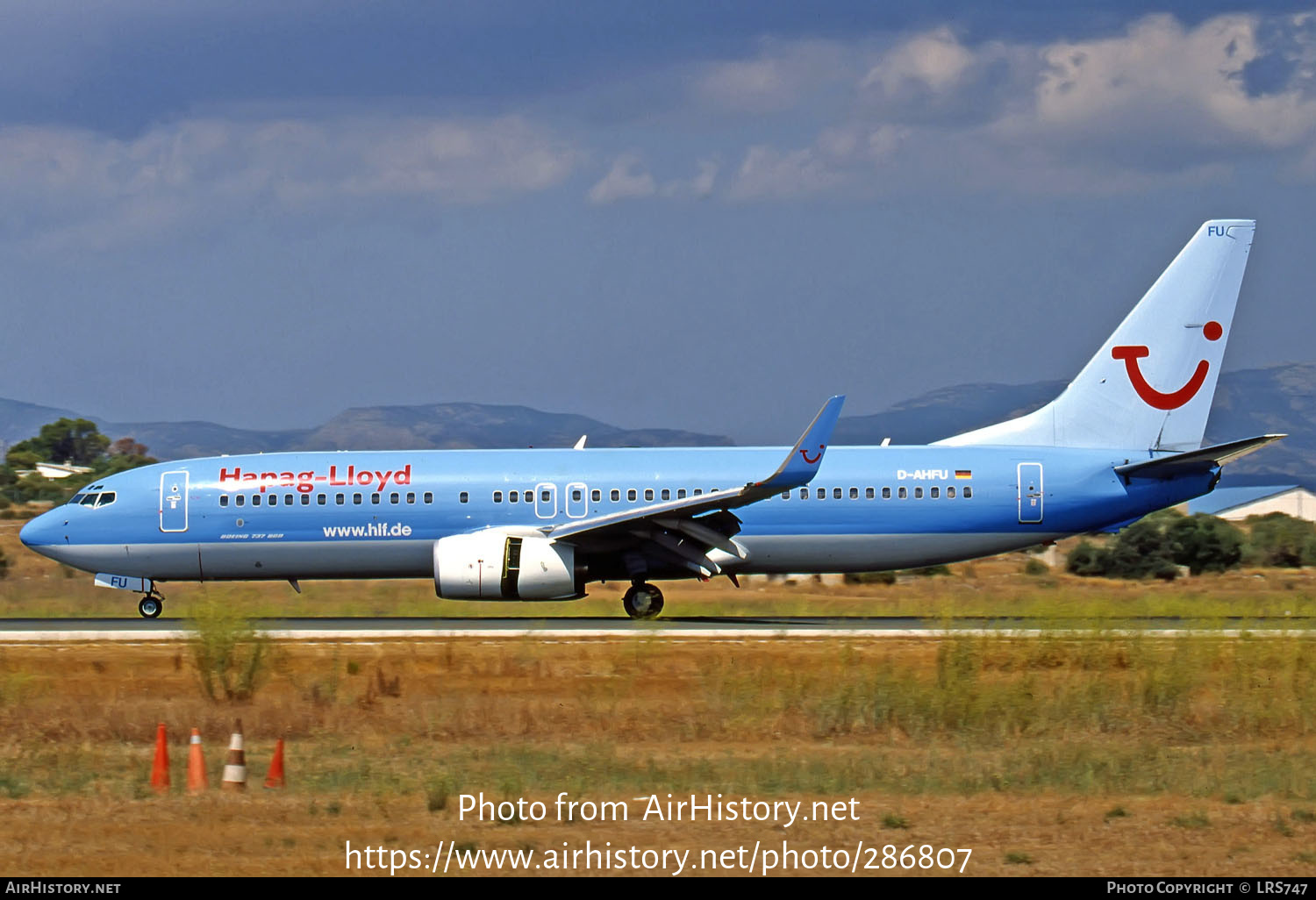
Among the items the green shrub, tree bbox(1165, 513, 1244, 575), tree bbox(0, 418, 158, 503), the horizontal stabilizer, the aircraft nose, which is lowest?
the green shrub

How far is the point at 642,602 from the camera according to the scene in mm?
27953

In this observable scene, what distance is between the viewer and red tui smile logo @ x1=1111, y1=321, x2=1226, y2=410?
29.9 m

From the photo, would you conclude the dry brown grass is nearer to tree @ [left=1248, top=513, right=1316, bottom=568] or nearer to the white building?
tree @ [left=1248, top=513, right=1316, bottom=568]

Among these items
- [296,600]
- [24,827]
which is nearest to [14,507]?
[296,600]

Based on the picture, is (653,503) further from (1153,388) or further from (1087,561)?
(1087,561)

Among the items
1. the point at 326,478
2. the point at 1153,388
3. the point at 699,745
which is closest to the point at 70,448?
the point at 326,478

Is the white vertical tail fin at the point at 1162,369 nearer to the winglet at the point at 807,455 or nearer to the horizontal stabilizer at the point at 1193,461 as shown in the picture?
the horizontal stabilizer at the point at 1193,461

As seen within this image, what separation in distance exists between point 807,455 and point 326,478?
9.11 meters

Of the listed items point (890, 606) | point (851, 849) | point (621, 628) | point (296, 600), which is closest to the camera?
point (851, 849)

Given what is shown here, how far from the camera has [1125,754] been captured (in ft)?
51.6

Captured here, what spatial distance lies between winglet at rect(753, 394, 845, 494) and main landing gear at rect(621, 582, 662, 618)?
3.58 m

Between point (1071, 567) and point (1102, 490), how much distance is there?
21699 mm

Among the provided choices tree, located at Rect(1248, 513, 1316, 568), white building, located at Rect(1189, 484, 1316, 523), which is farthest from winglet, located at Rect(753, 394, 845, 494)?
white building, located at Rect(1189, 484, 1316, 523)
